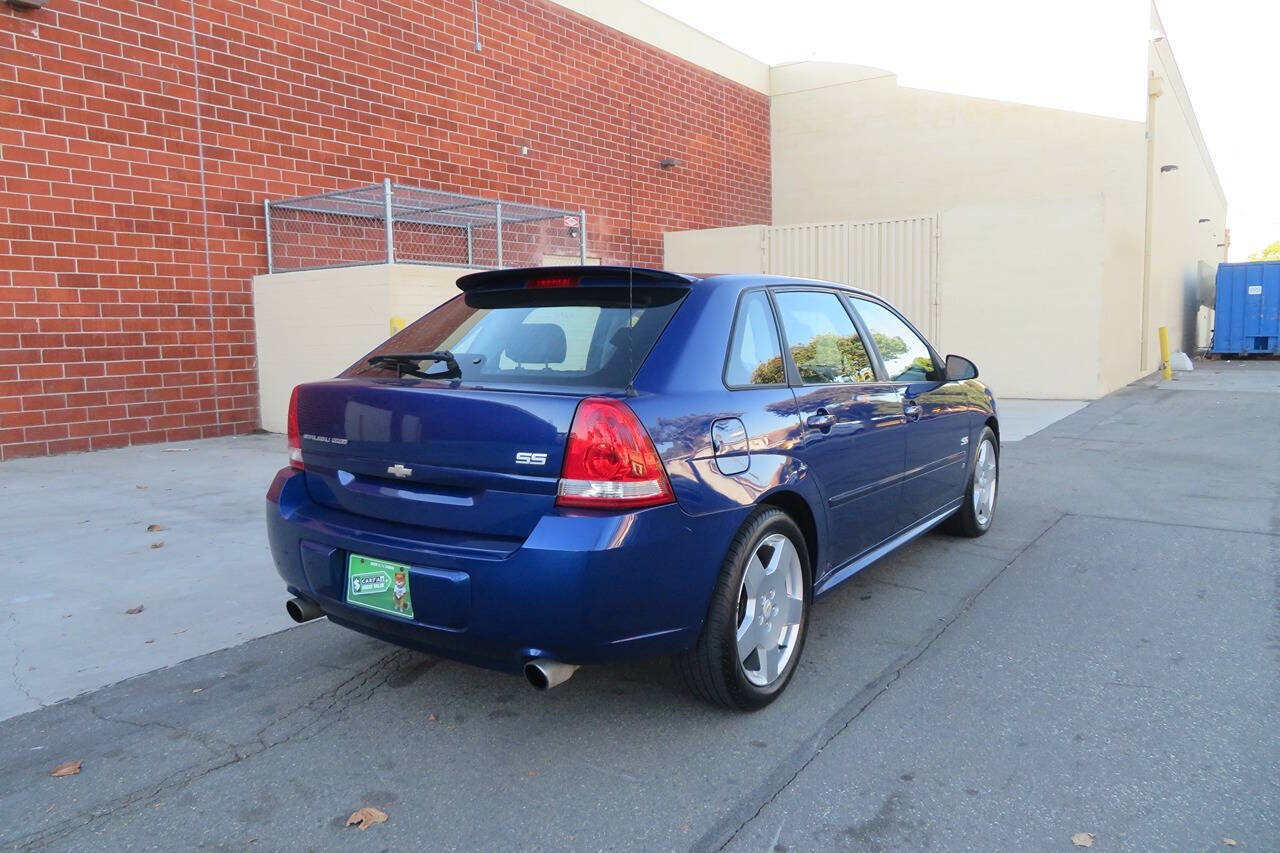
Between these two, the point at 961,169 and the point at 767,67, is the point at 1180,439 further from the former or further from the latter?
the point at 767,67

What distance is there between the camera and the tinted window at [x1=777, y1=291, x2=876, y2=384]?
387 cm

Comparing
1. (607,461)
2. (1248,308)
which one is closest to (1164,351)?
(1248,308)

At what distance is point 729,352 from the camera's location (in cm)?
337

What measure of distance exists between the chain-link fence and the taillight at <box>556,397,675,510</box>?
730cm

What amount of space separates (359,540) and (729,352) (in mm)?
1449

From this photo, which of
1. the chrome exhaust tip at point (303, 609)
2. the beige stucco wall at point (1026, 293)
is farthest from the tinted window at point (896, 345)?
the beige stucco wall at point (1026, 293)

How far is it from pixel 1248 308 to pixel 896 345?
24534 mm

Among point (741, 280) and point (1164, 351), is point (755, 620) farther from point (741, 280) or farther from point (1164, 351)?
point (1164, 351)

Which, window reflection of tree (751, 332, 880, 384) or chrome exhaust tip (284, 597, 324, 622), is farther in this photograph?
window reflection of tree (751, 332, 880, 384)

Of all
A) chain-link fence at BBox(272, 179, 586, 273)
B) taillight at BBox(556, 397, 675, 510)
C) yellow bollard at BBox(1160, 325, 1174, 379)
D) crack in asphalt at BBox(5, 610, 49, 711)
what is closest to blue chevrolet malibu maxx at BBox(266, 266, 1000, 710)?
taillight at BBox(556, 397, 675, 510)

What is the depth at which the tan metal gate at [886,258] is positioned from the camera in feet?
52.2

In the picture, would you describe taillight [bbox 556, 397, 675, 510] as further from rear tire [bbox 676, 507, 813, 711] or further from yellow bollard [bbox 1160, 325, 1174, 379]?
yellow bollard [bbox 1160, 325, 1174, 379]

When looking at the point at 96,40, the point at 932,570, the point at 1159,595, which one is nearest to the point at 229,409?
the point at 96,40

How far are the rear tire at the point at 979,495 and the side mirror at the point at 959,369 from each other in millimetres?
562
